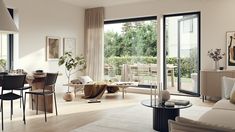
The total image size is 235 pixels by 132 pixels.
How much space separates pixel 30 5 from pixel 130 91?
4.00m

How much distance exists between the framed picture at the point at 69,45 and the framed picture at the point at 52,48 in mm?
302

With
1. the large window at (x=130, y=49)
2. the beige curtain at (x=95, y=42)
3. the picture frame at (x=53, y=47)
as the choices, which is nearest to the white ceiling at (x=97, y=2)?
the beige curtain at (x=95, y=42)

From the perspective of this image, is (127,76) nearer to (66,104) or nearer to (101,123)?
(66,104)

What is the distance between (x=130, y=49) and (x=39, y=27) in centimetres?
303

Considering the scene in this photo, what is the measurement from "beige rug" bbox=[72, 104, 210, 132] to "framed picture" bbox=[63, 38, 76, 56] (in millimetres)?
3362

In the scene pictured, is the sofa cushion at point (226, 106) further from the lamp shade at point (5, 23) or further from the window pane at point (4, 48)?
the window pane at point (4, 48)

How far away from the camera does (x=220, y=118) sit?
9.59ft

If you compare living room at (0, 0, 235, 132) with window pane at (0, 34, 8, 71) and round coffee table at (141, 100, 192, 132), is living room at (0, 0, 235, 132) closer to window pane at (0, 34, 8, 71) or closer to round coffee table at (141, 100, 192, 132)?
window pane at (0, 34, 8, 71)

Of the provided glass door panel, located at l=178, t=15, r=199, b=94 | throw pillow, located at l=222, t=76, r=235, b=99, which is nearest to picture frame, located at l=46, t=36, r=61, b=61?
glass door panel, located at l=178, t=15, r=199, b=94

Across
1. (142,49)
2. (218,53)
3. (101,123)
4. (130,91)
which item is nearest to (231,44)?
(218,53)

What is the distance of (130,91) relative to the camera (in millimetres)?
7895

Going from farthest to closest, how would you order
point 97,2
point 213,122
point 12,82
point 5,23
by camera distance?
point 97,2, point 5,23, point 12,82, point 213,122

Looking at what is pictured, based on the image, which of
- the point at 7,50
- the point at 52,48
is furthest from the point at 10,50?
the point at 52,48

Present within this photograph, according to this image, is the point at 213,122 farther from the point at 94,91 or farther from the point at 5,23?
the point at 94,91
